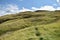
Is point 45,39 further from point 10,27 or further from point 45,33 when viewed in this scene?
point 10,27

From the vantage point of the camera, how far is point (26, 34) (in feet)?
155

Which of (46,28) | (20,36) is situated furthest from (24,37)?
(46,28)

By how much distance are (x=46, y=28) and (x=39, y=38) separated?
383 inches

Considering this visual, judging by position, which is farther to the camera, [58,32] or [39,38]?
[58,32]

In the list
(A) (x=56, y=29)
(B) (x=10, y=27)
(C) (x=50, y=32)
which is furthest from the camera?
(B) (x=10, y=27)

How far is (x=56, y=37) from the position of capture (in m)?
46.3

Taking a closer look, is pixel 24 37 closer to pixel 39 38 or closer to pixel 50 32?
pixel 39 38

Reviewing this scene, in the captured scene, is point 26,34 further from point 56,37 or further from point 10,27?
point 10,27

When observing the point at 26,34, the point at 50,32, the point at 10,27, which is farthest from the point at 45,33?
the point at 10,27

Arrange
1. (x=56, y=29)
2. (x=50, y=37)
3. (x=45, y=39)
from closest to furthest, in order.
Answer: (x=45, y=39)
(x=50, y=37)
(x=56, y=29)

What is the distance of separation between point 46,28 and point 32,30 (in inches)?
186

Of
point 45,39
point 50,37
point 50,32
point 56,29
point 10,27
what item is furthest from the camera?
point 10,27

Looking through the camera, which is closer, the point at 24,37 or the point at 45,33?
the point at 24,37

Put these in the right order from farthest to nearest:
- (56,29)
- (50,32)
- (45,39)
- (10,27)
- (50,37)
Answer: (10,27)
(56,29)
(50,32)
(50,37)
(45,39)
